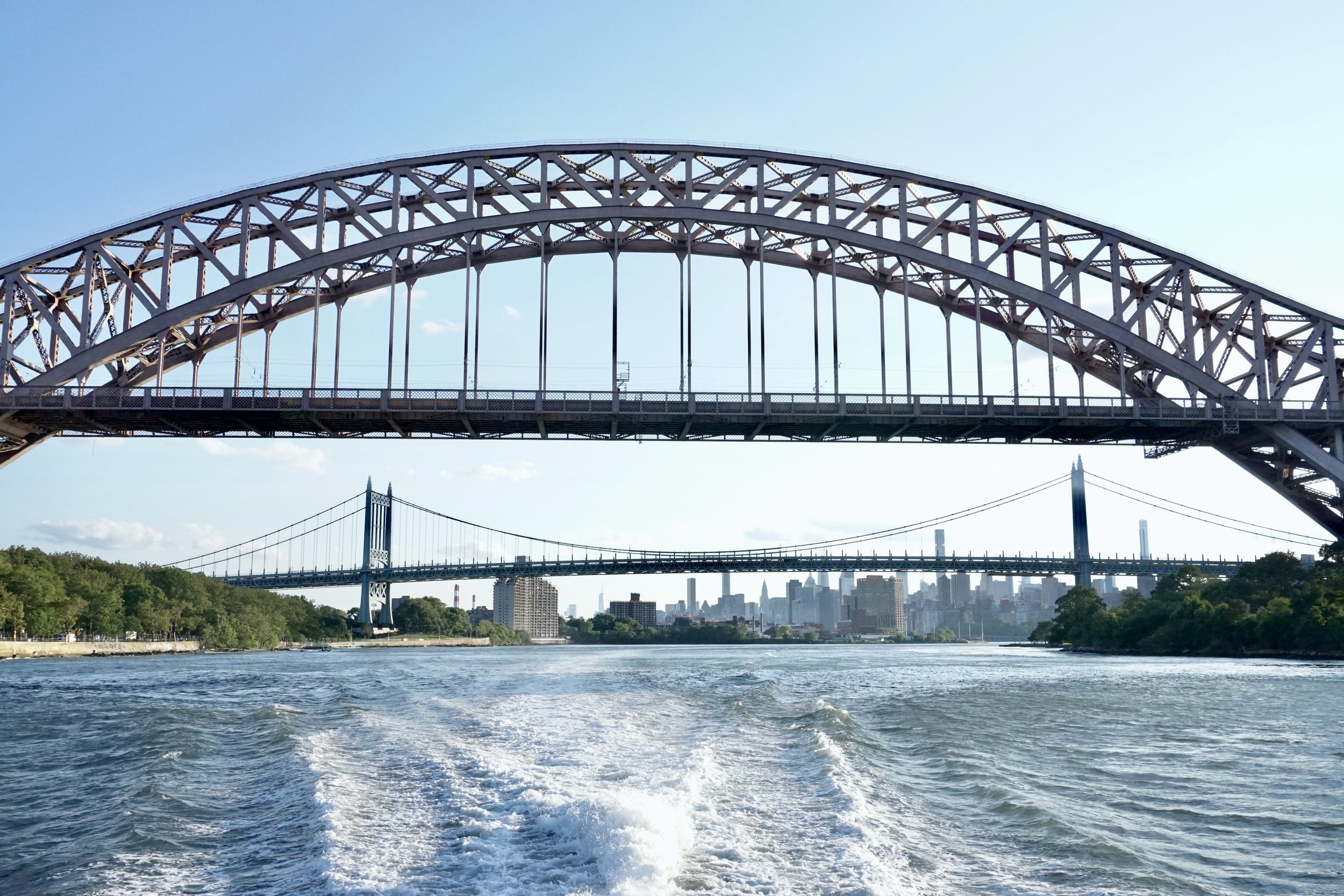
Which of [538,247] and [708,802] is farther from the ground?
[538,247]

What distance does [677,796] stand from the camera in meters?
18.1

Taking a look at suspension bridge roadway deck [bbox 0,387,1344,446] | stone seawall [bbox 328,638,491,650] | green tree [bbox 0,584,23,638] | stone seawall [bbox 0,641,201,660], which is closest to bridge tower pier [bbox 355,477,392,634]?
stone seawall [bbox 328,638,491,650]

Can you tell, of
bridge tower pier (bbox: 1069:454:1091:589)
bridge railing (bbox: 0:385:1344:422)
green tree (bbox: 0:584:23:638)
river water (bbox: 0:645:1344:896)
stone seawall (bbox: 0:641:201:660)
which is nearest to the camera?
river water (bbox: 0:645:1344:896)

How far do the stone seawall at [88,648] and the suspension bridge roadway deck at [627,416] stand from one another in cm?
4590

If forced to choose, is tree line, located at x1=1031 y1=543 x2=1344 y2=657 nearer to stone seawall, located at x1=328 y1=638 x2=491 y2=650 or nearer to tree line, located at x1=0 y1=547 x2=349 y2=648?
tree line, located at x1=0 y1=547 x2=349 y2=648

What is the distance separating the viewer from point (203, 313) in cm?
5138

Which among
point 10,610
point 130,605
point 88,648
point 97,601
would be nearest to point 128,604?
point 130,605

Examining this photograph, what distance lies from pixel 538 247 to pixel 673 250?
6.78 meters

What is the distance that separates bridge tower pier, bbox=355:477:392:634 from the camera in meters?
163

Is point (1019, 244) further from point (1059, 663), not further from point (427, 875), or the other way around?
point (427, 875)

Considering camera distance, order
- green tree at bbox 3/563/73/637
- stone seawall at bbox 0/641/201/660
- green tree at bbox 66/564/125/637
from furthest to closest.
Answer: green tree at bbox 66/564/125/637 → green tree at bbox 3/563/73/637 → stone seawall at bbox 0/641/201/660

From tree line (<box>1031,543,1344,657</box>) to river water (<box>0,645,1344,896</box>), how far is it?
37048 mm

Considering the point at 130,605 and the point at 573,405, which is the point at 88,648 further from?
the point at 573,405

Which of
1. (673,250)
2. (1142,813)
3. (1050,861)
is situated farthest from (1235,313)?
(1050,861)
